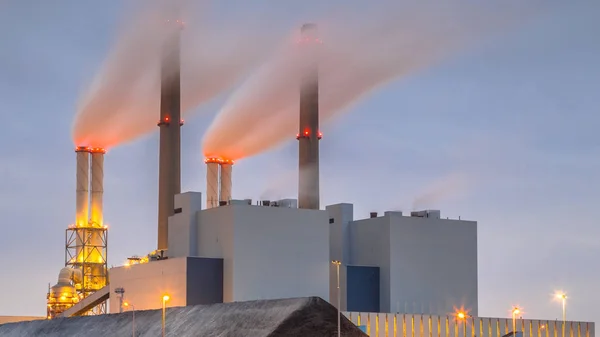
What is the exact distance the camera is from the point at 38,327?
7675cm

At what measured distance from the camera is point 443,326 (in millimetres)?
91812

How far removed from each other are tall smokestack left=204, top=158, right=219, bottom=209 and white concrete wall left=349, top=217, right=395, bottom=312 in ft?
60.7

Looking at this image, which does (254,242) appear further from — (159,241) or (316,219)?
(159,241)

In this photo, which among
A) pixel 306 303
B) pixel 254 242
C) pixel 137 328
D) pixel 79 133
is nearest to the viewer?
pixel 306 303

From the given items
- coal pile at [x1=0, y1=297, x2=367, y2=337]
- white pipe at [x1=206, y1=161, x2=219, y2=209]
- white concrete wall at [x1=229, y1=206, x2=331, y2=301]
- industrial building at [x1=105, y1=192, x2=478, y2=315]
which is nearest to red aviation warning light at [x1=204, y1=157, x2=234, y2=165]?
white pipe at [x1=206, y1=161, x2=219, y2=209]

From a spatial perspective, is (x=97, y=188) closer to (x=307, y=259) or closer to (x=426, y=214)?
(x=307, y=259)

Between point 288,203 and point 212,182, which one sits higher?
point 212,182

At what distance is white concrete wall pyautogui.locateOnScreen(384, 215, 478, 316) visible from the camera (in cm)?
9881

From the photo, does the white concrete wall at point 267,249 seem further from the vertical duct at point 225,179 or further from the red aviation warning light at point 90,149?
the red aviation warning light at point 90,149

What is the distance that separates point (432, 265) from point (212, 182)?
92.5 ft

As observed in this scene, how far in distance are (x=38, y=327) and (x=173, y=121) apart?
28.8m

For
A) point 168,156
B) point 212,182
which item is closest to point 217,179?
point 212,182

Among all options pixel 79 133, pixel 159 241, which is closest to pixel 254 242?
pixel 159 241

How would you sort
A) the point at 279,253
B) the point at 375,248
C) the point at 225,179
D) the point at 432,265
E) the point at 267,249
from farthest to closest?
the point at 225,179
the point at 375,248
the point at 432,265
the point at 279,253
the point at 267,249
